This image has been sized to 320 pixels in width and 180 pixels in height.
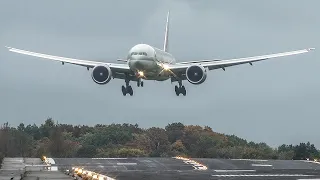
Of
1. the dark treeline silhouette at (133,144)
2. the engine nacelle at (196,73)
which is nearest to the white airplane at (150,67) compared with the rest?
the engine nacelle at (196,73)

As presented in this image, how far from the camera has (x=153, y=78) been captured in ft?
257

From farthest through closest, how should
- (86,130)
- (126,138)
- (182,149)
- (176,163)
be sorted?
(86,130) → (126,138) → (182,149) → (176,163)

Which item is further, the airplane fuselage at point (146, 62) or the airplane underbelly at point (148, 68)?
the airplane fuselage at point (146, 62)

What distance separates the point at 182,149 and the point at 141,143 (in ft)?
32.2

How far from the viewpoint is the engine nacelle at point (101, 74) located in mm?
76938

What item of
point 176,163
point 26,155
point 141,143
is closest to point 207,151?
point 141,143

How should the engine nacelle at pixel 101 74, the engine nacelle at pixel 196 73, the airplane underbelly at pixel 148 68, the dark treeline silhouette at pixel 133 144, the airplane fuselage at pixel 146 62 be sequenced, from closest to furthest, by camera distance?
the airplane underbelly at pixel 148 68 < the airplane fuselage at pixel 146 62 < the engine nacelle at pixel 101 74 < the engine nacelle at pixel 196 73 < the dark treeline silhouette at pixel 133 144

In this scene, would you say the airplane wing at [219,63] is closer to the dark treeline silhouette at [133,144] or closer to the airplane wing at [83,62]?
the airplane wing at [83,62]

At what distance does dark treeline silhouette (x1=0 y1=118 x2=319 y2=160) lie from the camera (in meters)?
150

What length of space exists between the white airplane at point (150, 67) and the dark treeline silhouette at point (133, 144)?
183 ft

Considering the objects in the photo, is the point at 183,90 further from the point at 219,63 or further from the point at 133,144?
the point at 133,144

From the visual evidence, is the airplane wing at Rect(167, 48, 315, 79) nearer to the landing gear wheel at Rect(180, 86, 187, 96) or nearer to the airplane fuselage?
the airplane fuselage

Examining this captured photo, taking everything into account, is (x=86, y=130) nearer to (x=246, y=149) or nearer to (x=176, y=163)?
(x=246, y=149)

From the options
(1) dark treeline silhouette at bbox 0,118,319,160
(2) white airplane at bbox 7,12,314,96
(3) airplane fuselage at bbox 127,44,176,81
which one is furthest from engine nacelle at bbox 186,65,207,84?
(1) dark treeline silhouette at bbox 0,118,319,160
